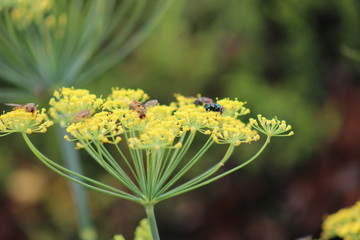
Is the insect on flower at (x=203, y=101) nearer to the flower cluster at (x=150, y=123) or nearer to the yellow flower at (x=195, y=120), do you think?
the flower cluster at (x=150, y=123)

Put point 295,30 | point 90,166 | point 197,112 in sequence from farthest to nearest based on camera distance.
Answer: point 90,166 → point 295,30 → point 197,112

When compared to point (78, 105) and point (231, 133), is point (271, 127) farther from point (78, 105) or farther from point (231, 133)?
point (78, 105)

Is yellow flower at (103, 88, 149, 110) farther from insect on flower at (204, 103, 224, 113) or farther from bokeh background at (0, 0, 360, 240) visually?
bokeh background at (0, 0, 360, 240)

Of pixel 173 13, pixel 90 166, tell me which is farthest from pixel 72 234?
pixel 173 13

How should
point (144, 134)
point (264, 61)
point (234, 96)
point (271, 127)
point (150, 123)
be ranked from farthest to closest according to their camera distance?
point (264, 61)
point (234, 96)
point (271, 127)
point (150, 123)
point (144, 134)

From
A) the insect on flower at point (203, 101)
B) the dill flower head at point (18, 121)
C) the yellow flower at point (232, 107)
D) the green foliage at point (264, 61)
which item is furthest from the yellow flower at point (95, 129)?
the green foliage at point (264, 61)

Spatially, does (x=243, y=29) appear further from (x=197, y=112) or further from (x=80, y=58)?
(x=197, y=112)

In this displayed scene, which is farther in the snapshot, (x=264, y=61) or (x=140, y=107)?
(x=264, y=61)

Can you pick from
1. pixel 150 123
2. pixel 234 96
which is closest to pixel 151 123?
pixel 150 123

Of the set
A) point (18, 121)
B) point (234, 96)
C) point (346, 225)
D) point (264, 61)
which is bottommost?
point (346, 225)
